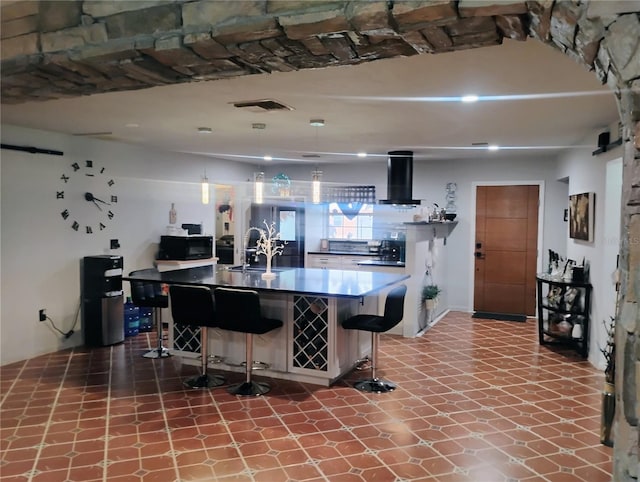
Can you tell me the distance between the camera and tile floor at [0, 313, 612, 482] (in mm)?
2889

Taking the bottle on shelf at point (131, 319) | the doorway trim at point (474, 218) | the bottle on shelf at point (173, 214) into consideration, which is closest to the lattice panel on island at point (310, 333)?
the bottle on shelf at point (131, 319)

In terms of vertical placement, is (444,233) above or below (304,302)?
above

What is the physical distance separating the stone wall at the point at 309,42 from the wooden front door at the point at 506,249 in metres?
6.21

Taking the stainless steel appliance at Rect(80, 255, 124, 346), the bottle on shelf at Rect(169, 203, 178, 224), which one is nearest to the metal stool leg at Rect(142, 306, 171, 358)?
A: the stainless steel appliance at Rect(80, 255, 124, 346)

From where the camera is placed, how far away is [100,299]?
5.57m

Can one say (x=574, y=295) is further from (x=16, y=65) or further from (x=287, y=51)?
(x=16, y=65)

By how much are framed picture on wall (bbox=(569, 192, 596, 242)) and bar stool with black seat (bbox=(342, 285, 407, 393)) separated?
226 cm

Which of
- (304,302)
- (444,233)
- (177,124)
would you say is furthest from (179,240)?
(444,233)

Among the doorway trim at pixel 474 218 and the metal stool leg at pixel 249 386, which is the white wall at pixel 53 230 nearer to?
the metal stool leg at pixel 249 386

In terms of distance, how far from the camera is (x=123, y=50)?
1924 millimetres

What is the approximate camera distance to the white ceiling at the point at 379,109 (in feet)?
9.45

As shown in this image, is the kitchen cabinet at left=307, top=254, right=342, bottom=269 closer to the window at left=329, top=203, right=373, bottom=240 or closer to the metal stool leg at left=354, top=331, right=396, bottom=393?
the window at left=329, top=203, right=373, bottom=240

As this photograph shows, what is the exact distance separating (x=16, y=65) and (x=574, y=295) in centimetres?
552

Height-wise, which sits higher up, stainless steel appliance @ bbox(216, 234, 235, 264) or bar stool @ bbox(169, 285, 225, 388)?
stainless steel appliance @ bbox(216, 234, 235, 264)
